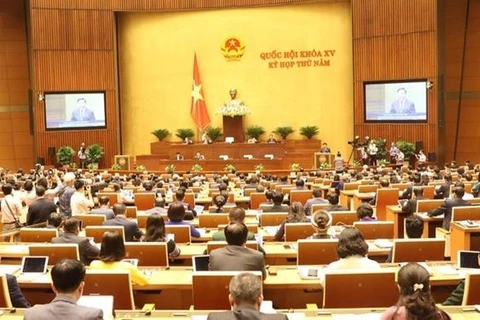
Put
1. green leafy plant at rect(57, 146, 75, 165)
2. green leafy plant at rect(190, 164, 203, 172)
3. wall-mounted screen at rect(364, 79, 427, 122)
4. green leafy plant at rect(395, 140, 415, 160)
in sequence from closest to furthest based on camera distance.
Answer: green leafy plant at rect(190, 164, 203, 172), green leafy plant at rect(395, 140, 415, 160), wall-mounted screen at rect(364, 79, 427, 122), green leafy plant at rect(57, 146, 75, 165)

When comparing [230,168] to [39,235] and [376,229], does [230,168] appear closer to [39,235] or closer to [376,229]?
[39,235]

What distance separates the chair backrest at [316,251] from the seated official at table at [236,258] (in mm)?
1210

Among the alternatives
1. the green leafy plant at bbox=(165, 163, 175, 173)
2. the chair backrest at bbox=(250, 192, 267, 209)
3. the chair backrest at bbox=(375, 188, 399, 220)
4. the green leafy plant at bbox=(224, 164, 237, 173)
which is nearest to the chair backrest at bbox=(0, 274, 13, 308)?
the chair backrest at bbox=(250, 192, 267, 209)

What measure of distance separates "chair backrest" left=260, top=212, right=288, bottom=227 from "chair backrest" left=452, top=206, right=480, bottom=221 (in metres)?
2.35

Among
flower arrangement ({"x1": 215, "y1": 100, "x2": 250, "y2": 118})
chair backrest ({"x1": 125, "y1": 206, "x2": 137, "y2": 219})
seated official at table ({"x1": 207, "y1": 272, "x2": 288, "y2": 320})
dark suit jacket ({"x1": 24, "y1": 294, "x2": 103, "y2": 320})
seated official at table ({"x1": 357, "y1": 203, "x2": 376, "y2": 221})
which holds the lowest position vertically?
chair backrest ({"x1": 125, "y1": 206, "x2": 137, "y2": 219})

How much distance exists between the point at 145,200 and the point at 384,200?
14.9 ft

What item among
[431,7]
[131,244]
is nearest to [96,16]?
[431,7]

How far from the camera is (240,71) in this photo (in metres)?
26.8

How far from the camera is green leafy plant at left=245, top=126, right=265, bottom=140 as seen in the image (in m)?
25.6

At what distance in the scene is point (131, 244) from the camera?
6.74 metres

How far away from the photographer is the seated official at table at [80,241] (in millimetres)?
6938

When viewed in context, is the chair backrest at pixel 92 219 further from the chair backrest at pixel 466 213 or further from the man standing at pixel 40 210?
the chair backrest at pixel 466 213

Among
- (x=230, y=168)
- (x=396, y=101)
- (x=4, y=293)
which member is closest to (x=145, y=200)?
(x=4, y=293)

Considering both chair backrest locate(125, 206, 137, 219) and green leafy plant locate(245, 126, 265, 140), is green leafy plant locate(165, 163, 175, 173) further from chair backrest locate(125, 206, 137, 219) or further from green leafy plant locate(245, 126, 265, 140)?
chair backrest locate(125, 206, 137, 219)
